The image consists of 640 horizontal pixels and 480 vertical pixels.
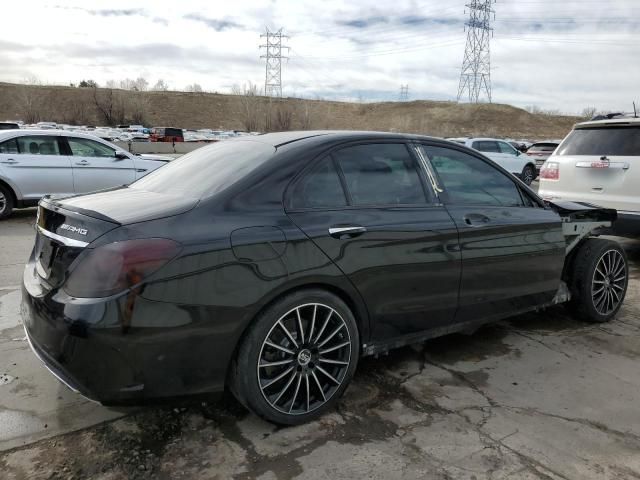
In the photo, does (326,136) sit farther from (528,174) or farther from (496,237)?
(528,174)

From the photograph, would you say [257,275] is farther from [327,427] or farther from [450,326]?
[450,326]

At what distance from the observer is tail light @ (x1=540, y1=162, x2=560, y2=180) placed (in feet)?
23.5

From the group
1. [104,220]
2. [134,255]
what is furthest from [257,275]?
[104,220]

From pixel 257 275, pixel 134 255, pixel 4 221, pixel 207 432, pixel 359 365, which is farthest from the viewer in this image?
pixel 4 221

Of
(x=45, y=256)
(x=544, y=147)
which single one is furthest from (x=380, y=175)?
(x=544, y=147)

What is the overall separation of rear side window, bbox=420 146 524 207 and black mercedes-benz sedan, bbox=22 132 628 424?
11 mm

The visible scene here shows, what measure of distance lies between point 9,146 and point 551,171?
8770 millimetres

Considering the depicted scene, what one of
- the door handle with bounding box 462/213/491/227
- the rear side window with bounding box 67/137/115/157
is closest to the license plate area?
the door handle with bounding box 462/213/491/227

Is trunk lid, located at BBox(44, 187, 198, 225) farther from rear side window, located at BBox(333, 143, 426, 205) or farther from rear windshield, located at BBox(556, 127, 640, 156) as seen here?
rear windshield, located at BBox(556, 127, 640, 156)

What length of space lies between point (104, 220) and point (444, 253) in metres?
2.03

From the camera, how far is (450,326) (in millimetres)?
3668

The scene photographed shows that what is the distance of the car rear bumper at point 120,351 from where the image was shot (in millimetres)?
2439

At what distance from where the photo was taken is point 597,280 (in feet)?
15.6

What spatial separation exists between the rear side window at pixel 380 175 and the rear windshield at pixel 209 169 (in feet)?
1.61
